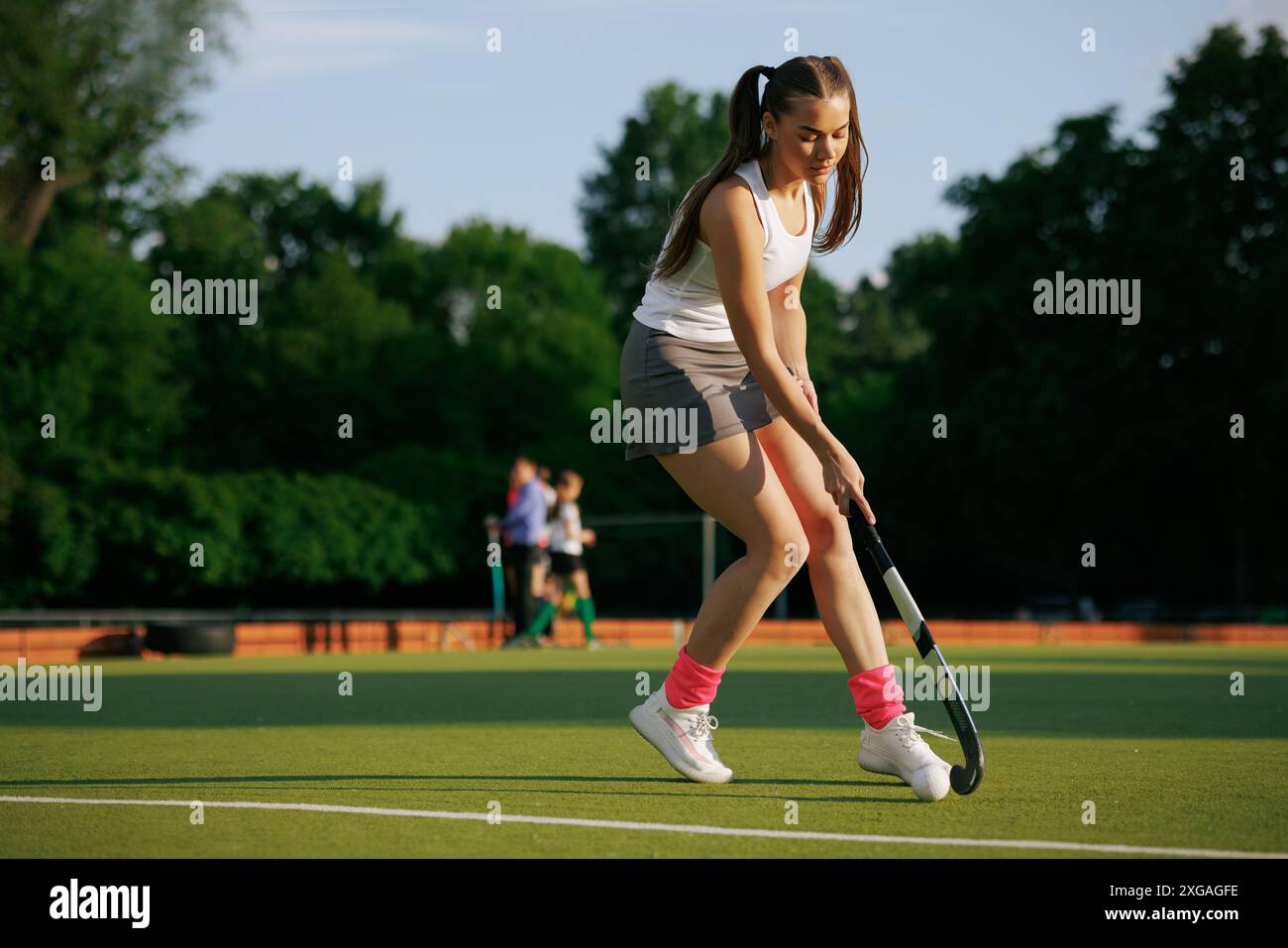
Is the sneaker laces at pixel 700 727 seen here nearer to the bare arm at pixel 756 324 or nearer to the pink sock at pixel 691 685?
the pink sock at pixel 691 685

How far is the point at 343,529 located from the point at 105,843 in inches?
1523

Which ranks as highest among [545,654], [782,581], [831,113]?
[831,113]

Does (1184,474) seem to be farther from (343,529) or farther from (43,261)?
(43,261)

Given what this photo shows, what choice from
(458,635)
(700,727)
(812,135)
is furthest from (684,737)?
(458,635)

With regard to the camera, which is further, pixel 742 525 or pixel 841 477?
pixel 742 525

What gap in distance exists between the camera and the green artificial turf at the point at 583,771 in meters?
4.15

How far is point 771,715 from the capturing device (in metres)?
8.64

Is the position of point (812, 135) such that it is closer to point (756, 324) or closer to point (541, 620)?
point (756, 324)

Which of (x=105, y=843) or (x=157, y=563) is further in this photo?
(x=157, y=563)

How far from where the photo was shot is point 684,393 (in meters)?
5.45

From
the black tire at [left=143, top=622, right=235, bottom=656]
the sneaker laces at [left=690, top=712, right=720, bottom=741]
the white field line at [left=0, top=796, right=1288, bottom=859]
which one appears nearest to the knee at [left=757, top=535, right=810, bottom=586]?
the sneaker laces at [left=690, top=712, right=720, bottom=741]

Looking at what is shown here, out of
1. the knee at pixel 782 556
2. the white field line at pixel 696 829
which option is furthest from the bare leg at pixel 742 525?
the white field line at pixel 696 829

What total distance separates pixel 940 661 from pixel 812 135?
174 centimetres
